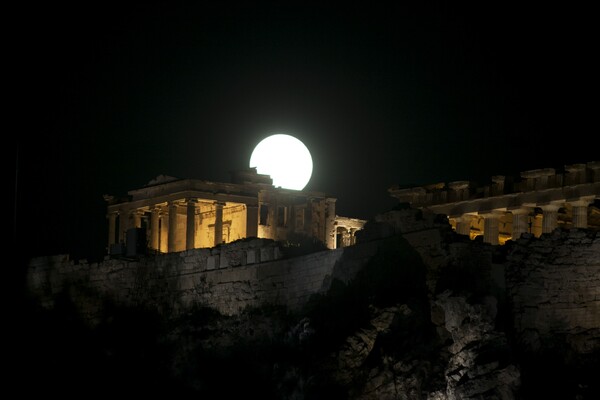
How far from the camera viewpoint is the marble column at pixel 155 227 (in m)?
82.4

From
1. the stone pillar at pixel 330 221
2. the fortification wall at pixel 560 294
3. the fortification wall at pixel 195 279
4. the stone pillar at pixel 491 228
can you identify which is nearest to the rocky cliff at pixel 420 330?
the fortification wall at pixel 560 294

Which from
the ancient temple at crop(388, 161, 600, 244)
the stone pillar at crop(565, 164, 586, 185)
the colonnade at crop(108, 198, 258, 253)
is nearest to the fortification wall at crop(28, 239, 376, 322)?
the colonnade at crop(108, 198, 258, 253)

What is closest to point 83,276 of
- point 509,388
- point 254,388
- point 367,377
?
point 254,388

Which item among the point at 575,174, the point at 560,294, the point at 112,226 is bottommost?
the point at 560,294

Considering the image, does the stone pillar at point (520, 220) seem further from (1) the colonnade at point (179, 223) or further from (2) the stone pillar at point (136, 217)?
(2) the stone pillar at point (136, 217)

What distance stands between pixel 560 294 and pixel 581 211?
1823 cm

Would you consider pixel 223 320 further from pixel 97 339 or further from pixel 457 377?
pixel 457 377

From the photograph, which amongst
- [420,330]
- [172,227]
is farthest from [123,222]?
[420,330]

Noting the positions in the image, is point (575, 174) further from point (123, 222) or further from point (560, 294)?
point (123, 222)

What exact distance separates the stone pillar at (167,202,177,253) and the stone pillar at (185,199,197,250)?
22.3 inches

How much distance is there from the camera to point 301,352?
57.0 meters

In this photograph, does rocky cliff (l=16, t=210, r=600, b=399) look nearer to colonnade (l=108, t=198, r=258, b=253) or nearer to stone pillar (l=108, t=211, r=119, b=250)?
colonnade (l=108, t=198, r=258, b=253)

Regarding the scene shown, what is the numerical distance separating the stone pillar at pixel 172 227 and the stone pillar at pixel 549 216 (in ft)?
57.3

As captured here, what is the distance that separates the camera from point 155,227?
83.5m
